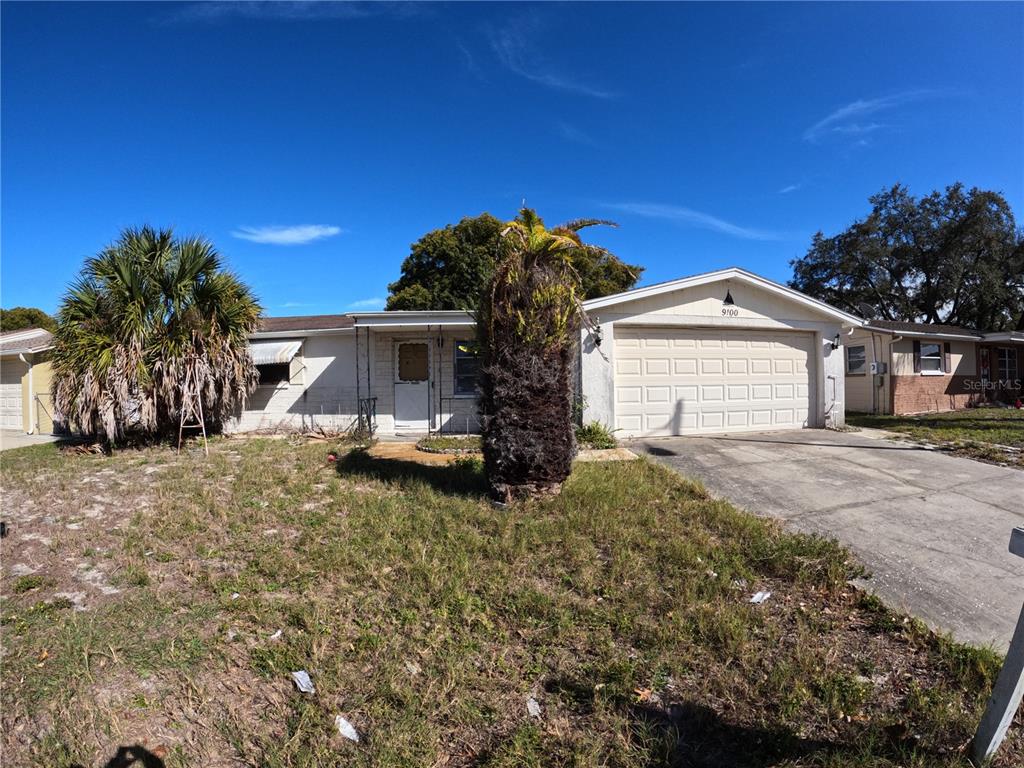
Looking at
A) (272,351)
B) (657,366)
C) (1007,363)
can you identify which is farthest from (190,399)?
(1007,363)

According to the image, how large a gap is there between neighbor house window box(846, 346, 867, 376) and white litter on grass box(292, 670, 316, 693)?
59.0ft

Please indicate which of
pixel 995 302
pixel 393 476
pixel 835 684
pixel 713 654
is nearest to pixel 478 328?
Answer: pixel 393 476

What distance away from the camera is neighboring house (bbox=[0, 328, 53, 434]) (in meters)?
13.9

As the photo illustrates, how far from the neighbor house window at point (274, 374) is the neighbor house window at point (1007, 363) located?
23.8 metres

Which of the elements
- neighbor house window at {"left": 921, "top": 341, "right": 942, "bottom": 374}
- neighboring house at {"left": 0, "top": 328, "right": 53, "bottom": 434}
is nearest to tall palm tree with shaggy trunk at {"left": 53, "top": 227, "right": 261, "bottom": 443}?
neighboring house at {"left": 0, "top": 328, "right": 53, "bottom": 434}

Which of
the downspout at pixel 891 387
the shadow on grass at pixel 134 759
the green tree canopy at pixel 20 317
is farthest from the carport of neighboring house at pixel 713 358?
the green tree canopy at pixel 20 317

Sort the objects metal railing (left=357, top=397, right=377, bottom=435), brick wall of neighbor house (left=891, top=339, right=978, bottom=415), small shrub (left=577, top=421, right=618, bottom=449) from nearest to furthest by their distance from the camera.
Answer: small shrub (left=577, top=421, right=618, bottom=449) → metal railing (left=357, top=397, right=377, bottom=435) → brick wall of neighbor house (left=891, top=339, right=978, bottom=415)

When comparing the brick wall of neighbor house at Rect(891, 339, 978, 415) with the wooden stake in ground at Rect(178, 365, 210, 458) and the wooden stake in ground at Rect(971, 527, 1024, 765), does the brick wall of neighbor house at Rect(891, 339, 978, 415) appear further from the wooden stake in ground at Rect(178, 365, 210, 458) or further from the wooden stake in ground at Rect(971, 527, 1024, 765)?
the wooden stake in ground at Rect(178, 365, 210, 458)

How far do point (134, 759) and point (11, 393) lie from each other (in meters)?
18.3

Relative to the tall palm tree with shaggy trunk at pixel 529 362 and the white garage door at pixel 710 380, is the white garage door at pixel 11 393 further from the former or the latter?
the white garage door at pixel 710 380

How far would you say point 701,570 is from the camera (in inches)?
156

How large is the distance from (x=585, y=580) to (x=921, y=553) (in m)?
3.00

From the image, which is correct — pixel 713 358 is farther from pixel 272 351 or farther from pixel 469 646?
pixel 272 351

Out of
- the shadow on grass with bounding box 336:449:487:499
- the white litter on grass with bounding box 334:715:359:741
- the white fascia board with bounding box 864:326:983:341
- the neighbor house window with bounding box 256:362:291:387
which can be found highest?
the white fascia board with bounding box 864:326:983:341
